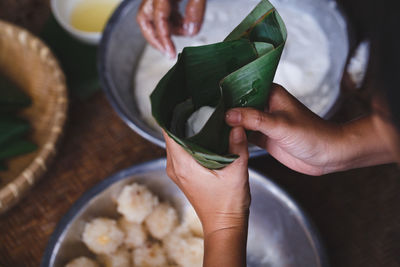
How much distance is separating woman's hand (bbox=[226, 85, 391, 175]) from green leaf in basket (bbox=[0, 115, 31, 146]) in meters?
0.66

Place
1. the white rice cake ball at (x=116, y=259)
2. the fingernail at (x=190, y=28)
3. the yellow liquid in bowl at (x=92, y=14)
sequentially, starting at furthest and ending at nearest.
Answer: the yellow liquid in bowl at (x=92, y=14), the fingernail at (x=190, y=28), the white rice cake ball at (x=116, y=259)

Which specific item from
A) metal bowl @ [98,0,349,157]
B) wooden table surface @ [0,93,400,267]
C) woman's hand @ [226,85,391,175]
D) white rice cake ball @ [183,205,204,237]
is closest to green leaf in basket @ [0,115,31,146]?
wooden table surface @ [0,93,400,267]

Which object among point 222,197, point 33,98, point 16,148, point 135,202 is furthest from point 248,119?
point 33,98

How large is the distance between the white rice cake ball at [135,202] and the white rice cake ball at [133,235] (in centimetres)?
2

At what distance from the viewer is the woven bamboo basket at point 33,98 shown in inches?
37.4

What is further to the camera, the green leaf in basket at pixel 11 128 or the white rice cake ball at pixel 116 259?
the green leaf in basket at pixel 11 128

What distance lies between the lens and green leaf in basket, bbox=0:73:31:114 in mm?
1106

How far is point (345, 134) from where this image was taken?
788 mm

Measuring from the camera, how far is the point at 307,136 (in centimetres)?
73

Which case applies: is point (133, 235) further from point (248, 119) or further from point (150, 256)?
point (248, 119)

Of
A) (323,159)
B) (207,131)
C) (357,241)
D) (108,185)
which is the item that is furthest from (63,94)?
(357,241)

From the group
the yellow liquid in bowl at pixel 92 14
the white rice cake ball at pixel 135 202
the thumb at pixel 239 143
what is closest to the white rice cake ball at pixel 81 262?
the white rice cake ball at pixel 135 202

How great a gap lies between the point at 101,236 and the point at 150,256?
125 millimetres

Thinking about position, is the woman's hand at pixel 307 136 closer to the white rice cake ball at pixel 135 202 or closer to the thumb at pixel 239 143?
the thumb at pixel 239 143
